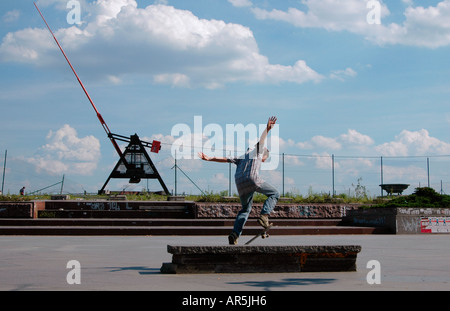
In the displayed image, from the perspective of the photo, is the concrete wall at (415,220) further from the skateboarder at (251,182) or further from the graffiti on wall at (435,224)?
the skateboarder at (251,182)

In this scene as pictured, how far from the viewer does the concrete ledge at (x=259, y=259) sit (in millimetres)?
6082

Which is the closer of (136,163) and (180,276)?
(180,276)

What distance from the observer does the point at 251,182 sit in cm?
664

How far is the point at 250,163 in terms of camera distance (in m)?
6.70

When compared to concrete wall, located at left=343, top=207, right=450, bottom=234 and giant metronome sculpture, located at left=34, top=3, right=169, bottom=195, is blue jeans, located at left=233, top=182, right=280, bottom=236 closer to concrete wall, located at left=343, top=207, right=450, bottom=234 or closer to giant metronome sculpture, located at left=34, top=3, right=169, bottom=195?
concrete wall, located at left=343, top=207, right=450, bottom=234

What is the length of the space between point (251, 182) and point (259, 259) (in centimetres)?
102

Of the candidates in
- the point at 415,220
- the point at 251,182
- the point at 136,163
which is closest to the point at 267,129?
the point at 251,182

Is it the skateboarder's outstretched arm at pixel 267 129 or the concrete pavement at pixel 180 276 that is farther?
the skateboarder's outstretched arm at pixel 267 129

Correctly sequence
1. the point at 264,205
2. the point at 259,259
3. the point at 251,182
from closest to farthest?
the point at 259,259, the point at 251,182, the point at 264,205

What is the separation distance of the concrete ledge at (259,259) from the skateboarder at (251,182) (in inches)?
20.3

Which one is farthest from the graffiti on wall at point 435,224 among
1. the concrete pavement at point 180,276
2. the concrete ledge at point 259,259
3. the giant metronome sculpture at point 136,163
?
the giant metronome sculpture at point 136,163

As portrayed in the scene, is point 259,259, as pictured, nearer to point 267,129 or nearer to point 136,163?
point 267,129

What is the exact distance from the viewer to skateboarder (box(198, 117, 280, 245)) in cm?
666
